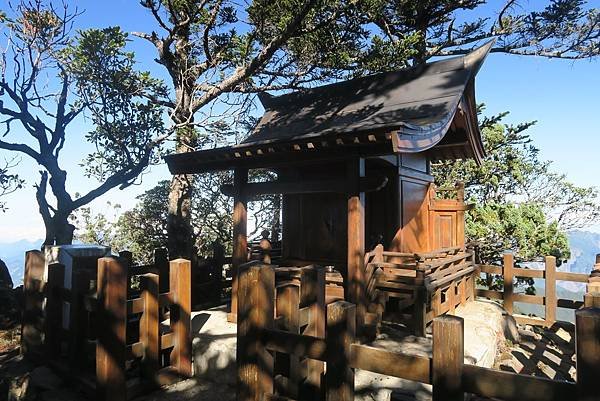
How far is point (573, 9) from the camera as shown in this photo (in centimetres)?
1170

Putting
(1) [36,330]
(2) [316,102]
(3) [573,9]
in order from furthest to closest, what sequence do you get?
1. (3) [573,9]
2. (2) [316,102]
3. (1) [36,330]

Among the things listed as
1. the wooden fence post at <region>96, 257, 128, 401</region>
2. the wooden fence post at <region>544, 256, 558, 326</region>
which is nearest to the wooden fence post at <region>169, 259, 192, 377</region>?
the wooden fence post at <region>96, 257, 128, 401</region>

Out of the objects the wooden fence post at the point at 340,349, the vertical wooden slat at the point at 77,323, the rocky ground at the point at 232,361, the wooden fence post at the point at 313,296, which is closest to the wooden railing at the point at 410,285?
the rocky ground at the point at 232,361

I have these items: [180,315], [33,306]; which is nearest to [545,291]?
[180,315]

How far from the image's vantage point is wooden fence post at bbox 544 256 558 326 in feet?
27.5

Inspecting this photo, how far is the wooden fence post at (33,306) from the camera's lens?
5.47 meters

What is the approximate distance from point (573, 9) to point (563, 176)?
18.0ft

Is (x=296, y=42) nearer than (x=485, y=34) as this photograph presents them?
Yes

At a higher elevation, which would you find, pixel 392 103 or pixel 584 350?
pixel 392 103

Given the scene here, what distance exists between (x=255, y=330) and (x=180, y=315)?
2.01 m

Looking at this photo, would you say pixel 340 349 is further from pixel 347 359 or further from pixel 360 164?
pixel 360 164

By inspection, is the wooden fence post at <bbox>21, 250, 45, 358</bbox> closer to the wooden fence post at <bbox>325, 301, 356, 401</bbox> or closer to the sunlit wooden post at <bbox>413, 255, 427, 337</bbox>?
the wooden fence post at <bbox>325, 301, 356, 401</bbox>

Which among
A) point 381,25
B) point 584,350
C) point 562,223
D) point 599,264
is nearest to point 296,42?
point 381,25

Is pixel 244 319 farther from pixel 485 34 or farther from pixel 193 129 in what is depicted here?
pixel 485 34
